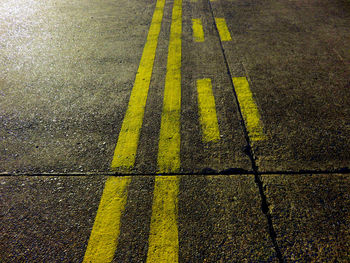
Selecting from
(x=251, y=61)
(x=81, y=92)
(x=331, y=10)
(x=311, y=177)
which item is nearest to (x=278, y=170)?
(x=311, y=177)

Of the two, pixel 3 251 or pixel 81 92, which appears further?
pixel 81 92

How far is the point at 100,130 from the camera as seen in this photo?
8.29 feet

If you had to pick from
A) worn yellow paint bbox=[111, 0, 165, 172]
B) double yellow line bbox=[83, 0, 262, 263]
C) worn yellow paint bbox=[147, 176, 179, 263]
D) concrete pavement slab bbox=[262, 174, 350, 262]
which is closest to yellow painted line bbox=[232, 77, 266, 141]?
double yellow line bbox=[83, 0, 262, 263]

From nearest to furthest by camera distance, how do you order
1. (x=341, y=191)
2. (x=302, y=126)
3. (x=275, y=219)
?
(x=275, y=219), (x=341, y=191), (x=302, y=126)

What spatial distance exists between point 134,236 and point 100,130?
1.20 m

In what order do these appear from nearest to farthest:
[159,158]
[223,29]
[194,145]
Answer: [159,158], [194,145], [223,29]

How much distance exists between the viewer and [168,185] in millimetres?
2008

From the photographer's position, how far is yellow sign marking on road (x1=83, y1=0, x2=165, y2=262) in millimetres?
1667

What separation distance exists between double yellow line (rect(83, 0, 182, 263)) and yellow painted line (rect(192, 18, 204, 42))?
953 millimetres

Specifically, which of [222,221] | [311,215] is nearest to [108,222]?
[222,221]

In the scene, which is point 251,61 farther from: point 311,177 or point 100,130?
point 100,130

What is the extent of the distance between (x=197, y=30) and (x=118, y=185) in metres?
3.37

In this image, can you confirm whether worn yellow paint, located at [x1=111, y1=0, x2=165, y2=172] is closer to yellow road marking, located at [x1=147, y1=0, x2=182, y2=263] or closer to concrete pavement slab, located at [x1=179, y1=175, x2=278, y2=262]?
yellow road marking, located at [x1=147, y1=0, x2=182, y2=263]

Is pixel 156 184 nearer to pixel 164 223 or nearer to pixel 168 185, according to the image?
pixel 168 185
